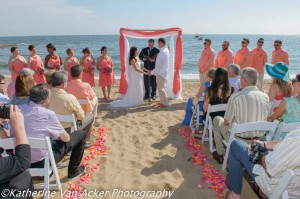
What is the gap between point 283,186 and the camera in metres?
2.17

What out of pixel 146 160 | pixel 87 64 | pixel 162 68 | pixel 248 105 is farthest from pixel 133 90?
pixel 248 105

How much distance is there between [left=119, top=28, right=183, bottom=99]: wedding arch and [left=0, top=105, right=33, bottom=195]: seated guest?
18.6 ft

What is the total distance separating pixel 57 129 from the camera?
9.85ft

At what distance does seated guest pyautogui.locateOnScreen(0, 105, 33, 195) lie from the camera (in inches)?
83.0

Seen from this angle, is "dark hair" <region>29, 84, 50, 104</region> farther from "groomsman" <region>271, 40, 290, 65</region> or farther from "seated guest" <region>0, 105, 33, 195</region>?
"groomsman" <region>271, 40, 290, 65</region>

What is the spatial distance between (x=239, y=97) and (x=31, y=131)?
2.70 metres

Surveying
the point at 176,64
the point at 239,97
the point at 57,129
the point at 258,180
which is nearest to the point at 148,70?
the point at 176,64

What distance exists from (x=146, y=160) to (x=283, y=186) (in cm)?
240

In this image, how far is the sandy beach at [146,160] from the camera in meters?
3.46

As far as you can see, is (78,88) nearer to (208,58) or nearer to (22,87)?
(22,87)

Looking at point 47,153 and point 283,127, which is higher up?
point 283,127

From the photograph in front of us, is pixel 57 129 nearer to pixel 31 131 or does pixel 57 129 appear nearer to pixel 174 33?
pixel 31 131

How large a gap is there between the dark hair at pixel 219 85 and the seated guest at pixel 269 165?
1378 millimetres

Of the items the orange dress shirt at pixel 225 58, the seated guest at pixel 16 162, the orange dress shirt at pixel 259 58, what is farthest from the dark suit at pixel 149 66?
the seated guest at pixel 16 162
